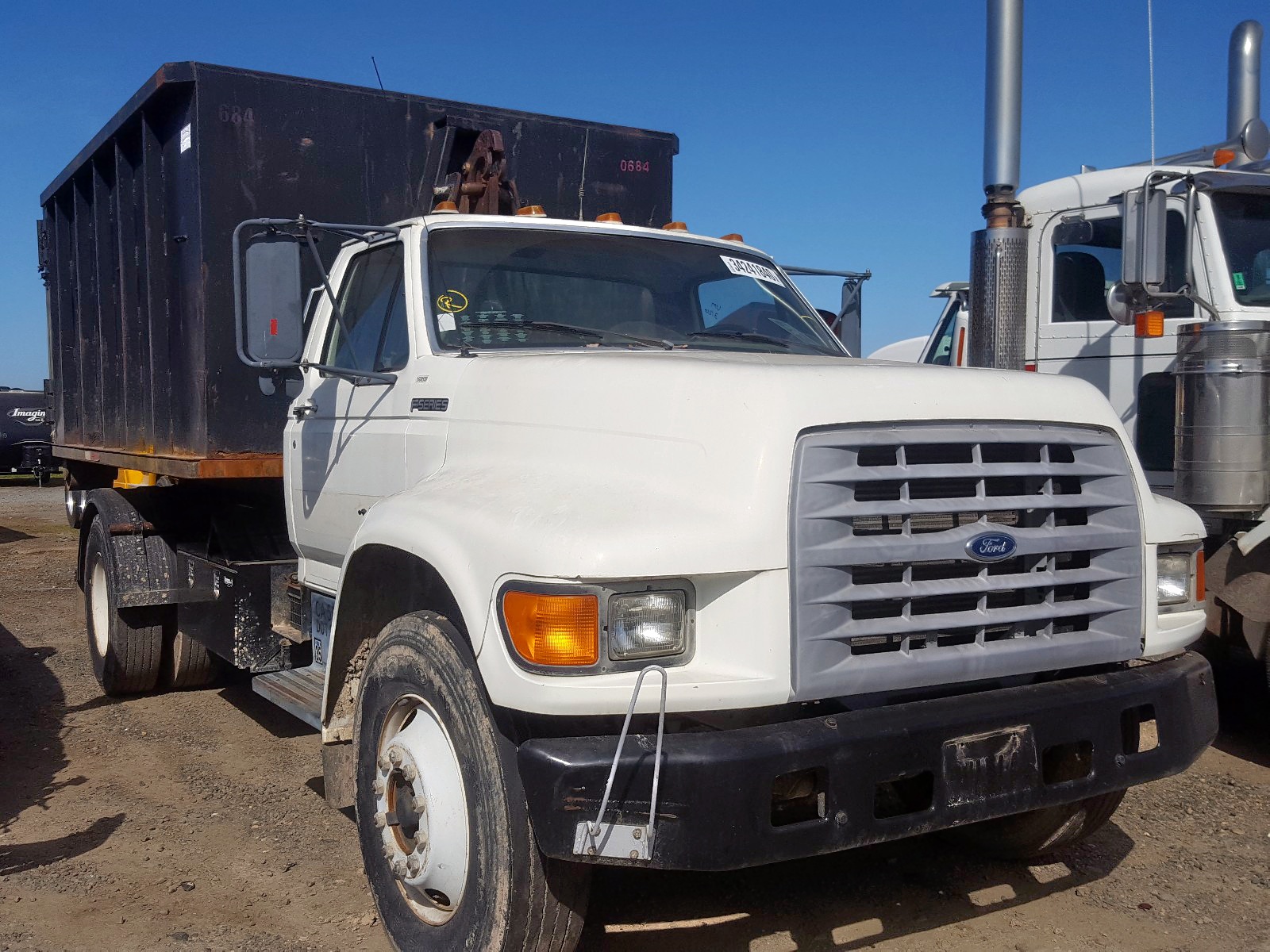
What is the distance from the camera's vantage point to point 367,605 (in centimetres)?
369

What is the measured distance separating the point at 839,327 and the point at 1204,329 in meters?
1.58

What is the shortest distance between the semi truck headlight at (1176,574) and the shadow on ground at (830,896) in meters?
1.25

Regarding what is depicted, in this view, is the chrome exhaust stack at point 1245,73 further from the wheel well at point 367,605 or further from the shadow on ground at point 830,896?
the wheel well at point 367,605

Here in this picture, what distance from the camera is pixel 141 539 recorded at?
21.0 ft

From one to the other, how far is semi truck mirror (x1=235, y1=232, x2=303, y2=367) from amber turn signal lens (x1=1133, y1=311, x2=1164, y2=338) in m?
3.76

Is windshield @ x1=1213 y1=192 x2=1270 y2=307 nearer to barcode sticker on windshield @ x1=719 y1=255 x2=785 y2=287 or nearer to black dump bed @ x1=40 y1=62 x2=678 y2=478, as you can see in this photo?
barcode sticker on windshield @ x1=719 y1=255 x2=785 y2=287

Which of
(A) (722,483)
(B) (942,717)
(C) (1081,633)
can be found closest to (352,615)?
(A) (722,483)

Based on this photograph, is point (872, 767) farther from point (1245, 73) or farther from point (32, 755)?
point (1245, 73)

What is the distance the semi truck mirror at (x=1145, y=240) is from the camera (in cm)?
504

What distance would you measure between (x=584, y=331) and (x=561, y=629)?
1636 mm

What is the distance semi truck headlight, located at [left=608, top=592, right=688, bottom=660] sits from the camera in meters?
2.59

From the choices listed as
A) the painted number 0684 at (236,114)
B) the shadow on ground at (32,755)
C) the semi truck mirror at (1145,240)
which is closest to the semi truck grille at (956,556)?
the semi truck mirror at (1145,240)

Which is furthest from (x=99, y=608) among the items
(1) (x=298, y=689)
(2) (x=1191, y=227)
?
(2) (x=1191, y=227)

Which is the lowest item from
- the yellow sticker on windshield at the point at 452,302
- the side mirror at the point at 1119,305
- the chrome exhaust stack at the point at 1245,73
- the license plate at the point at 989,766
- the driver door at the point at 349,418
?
the license plate at the point at 989,766
